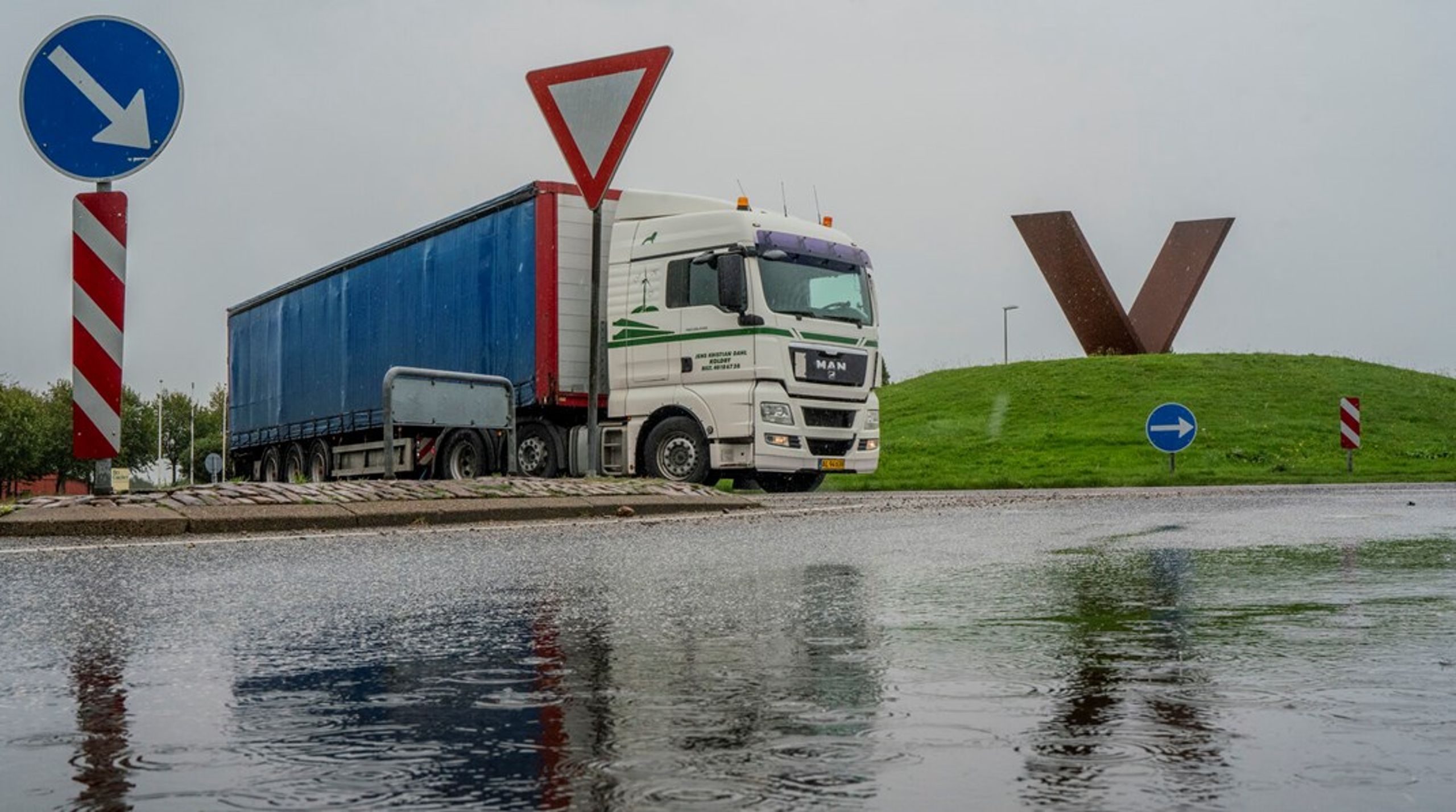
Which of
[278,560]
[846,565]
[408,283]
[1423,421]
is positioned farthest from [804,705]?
[1423,421]

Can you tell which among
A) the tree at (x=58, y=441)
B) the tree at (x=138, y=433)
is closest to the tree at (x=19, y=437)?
the tree at (x=58, y=441)

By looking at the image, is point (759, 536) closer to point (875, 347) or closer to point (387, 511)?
point (387, 511)

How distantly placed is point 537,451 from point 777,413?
313 centimetres

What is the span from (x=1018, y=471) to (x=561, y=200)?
10.9m

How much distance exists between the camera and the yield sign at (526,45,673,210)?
11266 mm

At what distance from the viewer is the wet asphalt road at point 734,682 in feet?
6.76

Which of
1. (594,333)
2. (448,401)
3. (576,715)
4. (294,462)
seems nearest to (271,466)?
(294,462)

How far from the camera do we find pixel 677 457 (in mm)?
15359

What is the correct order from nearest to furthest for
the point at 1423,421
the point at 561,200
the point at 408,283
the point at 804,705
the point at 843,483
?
the point at 804,705
the point at 561,200
the point at 408,283
the point at 843,483
the point at 1423,421

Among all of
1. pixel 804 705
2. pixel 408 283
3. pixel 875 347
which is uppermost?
pixel 408 283

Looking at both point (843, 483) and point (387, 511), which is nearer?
point (387, 511)

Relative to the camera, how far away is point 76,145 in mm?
8883

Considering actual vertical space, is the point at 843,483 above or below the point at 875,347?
below

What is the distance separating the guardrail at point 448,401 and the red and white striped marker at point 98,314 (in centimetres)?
292
